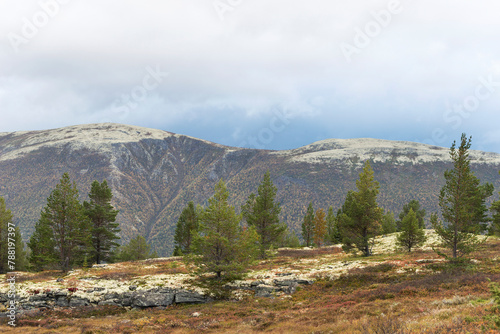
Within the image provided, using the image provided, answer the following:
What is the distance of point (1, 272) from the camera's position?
38.0 metres

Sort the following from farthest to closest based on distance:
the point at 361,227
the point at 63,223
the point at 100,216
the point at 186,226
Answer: the point at 186,226 → the point at 100,216 → the point at 63,223 → the point at 361,227

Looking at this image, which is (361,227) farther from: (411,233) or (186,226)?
(186,226)

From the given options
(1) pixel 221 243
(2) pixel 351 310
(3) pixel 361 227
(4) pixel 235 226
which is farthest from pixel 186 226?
(2) pixel 351 310

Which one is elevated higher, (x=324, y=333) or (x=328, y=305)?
(x=324, y=333)

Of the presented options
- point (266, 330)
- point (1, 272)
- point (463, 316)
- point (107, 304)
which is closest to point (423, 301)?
point (463, 316)

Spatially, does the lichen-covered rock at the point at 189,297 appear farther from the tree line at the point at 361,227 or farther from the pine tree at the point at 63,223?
the pine tree at the point at 63,223

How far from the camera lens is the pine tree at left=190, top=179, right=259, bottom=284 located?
29.5 metres

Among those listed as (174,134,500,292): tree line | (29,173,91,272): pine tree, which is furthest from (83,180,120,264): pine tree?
(174,134,500,292): tree line

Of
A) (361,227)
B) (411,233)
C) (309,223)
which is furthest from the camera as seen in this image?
(309,223)

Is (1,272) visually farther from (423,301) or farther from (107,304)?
(423,301)

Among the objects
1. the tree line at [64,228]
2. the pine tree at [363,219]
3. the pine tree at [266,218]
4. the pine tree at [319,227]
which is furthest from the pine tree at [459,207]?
the pine tree at [319,227]

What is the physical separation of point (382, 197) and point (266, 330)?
20793 centimetres

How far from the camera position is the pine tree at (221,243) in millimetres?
29500

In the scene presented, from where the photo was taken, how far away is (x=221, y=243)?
29938mm
